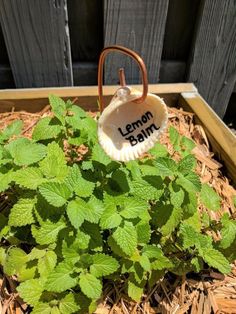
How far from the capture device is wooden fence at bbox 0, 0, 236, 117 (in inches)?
56.9

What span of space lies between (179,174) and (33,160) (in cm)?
39

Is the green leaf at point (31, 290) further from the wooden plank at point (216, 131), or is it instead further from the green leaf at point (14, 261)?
the wooden plank at point (216, 131)

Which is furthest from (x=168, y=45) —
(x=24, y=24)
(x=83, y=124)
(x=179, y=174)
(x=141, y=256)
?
(x=141, y=256)

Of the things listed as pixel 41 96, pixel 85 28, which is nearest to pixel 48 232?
pixel 41 96

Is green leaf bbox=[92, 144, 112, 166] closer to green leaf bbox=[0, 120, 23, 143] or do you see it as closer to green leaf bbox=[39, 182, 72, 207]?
green leaf bbox=[39, 182, 72, 207]

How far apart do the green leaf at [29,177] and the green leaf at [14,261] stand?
208 mm

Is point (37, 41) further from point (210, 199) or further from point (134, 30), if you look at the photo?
point (210, 199)

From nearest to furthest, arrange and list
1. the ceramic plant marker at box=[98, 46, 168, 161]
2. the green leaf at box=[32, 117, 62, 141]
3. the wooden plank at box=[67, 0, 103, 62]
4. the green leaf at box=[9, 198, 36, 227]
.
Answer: the ceramic plant marker at box=[98, 46, 168, 161] < the green leaf at box=[9, 198, 36, 227] < the green leaf at box=[32, 117, 62, 141] < the wooden plank at box=[67, 0, 103, 62]

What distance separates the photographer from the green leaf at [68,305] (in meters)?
0.87

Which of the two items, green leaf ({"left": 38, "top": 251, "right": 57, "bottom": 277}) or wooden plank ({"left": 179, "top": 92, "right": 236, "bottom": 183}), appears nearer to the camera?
green leaf ({"left": 38, "top": 251, "right": 57, "bottom": 277})

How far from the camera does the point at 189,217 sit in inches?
38.1

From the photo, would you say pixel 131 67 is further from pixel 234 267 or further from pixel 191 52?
pixel 234 267

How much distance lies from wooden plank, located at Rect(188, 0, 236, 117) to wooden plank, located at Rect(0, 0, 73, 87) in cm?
63

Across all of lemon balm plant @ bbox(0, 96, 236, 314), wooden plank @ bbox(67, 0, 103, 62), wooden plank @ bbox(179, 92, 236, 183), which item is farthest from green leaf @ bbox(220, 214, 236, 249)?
wooden plank @ bbox(67, 0, 103, 62)
